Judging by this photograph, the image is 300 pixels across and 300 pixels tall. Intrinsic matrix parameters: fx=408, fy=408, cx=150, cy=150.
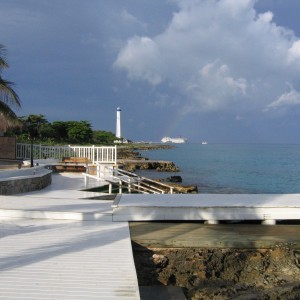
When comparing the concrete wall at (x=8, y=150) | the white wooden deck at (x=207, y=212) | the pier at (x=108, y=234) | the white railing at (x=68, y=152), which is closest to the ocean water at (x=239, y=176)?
the white railing at (x=68, y=152)

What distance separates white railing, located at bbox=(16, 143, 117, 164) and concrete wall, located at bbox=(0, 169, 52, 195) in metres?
7.60

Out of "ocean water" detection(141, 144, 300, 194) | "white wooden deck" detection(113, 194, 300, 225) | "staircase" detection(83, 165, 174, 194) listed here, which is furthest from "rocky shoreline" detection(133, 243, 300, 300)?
"ocean water" detection(141, 144, 300, 194)

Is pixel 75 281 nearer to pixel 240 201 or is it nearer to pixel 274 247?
pixel 274 247

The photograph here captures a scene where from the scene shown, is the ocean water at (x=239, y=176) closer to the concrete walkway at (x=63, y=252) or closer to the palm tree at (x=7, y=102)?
the palm tree at (x=7, y=102)

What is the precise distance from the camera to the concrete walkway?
A: 440 cm

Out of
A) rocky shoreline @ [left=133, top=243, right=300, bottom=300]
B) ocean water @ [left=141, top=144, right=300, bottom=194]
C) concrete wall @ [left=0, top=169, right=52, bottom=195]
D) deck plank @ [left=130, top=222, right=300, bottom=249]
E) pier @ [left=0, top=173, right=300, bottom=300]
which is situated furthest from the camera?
ocean water @ [left=141, top=144, right=300, bottom=194]

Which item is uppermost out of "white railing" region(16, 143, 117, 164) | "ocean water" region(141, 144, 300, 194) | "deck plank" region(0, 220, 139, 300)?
"white railing" region(16, 143, 117, 164)

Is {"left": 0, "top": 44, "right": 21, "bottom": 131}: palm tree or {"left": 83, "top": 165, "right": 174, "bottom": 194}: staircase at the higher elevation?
{"left": 0, "top": 44, "right": 21, "bottom": 131}: palm tree

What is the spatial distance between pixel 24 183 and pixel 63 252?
717 centimetres

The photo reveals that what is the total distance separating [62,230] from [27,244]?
1.00 m

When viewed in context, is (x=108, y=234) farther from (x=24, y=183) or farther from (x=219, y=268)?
(x=24, y=183)


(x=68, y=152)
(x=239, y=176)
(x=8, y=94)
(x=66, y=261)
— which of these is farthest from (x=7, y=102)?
(x=239, y=176)

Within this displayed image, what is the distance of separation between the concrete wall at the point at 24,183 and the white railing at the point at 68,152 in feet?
24.9

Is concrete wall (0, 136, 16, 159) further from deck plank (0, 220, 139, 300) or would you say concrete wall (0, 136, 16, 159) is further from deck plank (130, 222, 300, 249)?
deck plank (130, 222, 300, 249)
